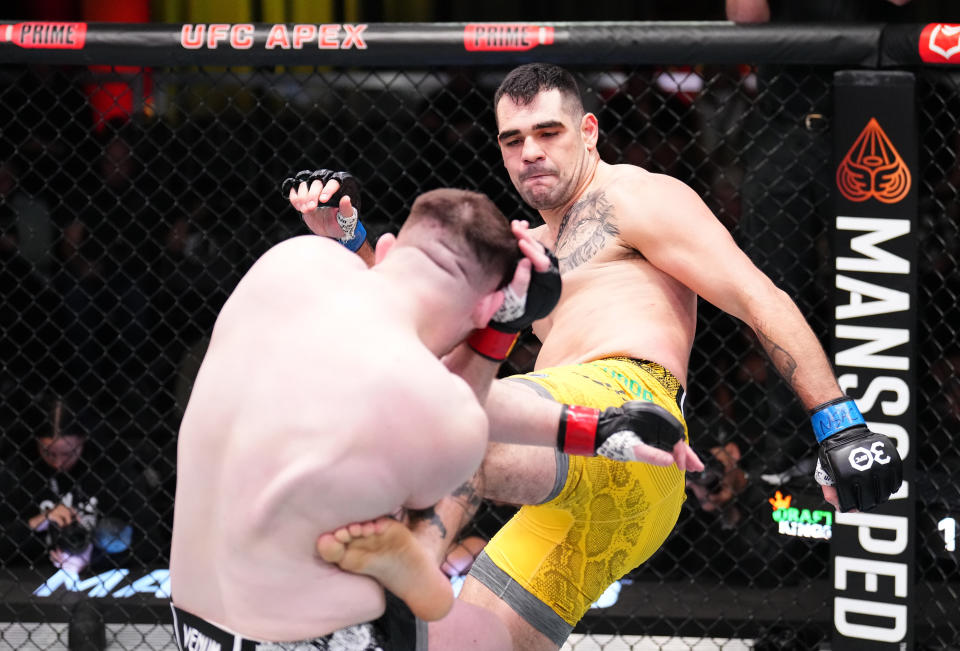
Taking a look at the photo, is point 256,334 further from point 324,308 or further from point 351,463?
point 351,463

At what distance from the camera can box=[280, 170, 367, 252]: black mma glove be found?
6.84 ft

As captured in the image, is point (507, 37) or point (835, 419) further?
point (507, 37)

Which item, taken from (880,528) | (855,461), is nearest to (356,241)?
(855,461)

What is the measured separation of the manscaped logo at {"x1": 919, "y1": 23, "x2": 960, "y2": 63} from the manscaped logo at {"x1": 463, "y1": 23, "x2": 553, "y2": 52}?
2.87 feet

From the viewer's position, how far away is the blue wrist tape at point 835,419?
6.68ft

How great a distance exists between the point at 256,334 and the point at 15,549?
87.3 inches

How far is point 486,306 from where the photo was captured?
1.50 meters

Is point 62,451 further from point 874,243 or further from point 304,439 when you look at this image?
point 874,243

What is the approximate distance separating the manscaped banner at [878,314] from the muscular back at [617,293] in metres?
0.55

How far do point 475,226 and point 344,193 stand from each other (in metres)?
0.70

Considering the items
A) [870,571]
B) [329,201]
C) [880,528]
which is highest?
[329,201]

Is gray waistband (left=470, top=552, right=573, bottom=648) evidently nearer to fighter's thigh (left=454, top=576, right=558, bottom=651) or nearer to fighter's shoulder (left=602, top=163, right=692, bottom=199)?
fighter's thigh (left=454, top=576, right=558, bottom=651)

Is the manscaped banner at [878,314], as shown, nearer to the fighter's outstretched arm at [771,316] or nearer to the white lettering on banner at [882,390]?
the white lettering on banner at [882,390]

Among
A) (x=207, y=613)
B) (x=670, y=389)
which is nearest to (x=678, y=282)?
(x=670, y=389)
